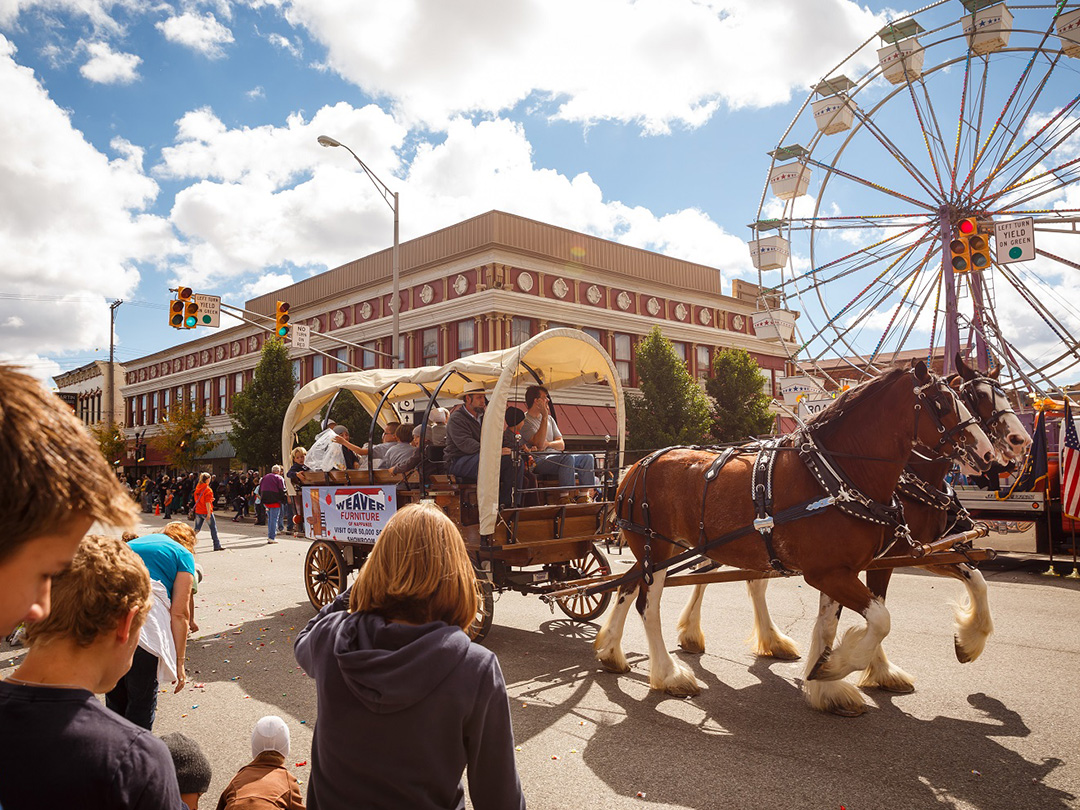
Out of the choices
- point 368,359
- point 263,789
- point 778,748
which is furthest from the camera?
point 368,359

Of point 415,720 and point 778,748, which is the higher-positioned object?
point 415,720

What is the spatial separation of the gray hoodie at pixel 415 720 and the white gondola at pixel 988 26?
18214 millimetres

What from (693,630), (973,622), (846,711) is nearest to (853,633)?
(846,711)

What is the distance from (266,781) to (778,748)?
3.28 metres

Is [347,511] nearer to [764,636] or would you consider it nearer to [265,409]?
[764,636]

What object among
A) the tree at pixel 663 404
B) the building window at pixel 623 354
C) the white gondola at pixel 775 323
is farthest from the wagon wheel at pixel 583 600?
the building window at pixel 623 354

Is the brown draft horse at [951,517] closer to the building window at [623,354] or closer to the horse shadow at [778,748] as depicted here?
the horse shadow at [778,748]

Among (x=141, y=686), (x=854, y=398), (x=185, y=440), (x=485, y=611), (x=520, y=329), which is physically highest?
(x=520, y=329)

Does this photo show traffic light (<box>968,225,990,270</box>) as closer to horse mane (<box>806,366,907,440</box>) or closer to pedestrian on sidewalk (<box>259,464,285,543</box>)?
horse mane (<box>806,366,907,440</box>)

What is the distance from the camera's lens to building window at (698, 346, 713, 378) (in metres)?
35.1

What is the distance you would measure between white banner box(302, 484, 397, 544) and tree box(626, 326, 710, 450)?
1933 cm

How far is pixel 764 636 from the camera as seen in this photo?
262 inches

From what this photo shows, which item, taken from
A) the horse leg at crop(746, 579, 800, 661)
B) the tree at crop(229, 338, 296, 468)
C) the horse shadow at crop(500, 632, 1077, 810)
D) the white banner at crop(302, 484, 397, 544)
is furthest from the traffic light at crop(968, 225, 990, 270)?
the tree at crop(229, 338, 296, 468)

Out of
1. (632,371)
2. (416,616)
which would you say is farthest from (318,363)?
(416,616)
